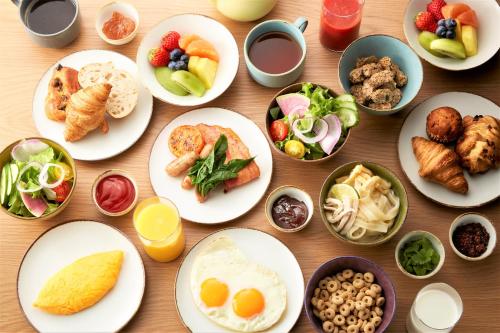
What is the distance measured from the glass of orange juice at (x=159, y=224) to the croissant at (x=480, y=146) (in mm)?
1121

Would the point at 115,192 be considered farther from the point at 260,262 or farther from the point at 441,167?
the point at 441,167

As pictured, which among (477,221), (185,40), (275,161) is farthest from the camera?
(185,40)

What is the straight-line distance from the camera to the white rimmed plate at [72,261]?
7.41 feet

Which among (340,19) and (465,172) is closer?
(465,172)

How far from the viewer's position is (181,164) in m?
2.45

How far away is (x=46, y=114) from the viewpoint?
8.47ft

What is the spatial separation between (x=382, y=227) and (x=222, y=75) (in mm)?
914

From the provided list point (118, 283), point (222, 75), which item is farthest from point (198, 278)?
point (222, 75)

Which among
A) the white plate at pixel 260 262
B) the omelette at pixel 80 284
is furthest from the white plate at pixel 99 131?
the white plate at pixel 260 262

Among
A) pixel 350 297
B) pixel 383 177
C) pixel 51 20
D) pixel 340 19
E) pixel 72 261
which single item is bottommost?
pixel 72 261

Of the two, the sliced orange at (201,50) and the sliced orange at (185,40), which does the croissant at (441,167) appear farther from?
the sliced orange at (185,40)

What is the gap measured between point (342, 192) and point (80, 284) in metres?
1.02

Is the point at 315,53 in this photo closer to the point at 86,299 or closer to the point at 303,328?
the point at 303,328

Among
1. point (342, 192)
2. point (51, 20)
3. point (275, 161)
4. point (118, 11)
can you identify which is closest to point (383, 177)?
point (342, 192)
